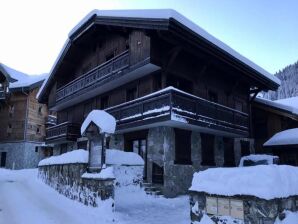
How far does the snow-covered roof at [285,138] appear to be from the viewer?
18478mm

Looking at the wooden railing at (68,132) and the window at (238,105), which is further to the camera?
the wooden railing at (68,132)

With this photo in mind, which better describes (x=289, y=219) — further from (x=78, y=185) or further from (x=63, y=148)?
(x=63, y=148)

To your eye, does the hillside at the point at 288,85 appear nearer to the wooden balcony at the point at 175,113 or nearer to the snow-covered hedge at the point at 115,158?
the wooden balcony at the point at 175,113

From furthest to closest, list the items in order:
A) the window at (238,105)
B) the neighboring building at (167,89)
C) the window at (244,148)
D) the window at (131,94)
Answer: the window at (238,105), the window at (244,148), the window at (131,94), the neighboring building at (167,89)

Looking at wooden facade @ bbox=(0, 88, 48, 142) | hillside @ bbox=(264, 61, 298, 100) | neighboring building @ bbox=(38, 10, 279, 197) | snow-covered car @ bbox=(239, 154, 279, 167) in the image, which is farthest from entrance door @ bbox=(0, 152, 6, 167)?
hillside @ bbox=(264, 61, 298, 100)

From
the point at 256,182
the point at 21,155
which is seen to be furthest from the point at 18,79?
the point at 256,182

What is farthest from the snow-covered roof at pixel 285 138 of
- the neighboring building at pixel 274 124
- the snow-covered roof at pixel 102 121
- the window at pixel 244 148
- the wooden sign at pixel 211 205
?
the wooden sign at pixel 211 205

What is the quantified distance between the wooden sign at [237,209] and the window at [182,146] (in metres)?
8.75

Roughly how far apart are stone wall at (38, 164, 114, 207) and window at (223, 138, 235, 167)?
393 inches

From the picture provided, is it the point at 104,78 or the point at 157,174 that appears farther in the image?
the point at 104,78

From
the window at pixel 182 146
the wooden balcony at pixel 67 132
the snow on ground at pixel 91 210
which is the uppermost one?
the wooden balcony at pixel 67 132

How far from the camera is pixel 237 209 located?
5887 millimetres

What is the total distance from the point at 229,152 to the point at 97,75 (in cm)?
979

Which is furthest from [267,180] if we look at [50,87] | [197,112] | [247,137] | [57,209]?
[50,87]
